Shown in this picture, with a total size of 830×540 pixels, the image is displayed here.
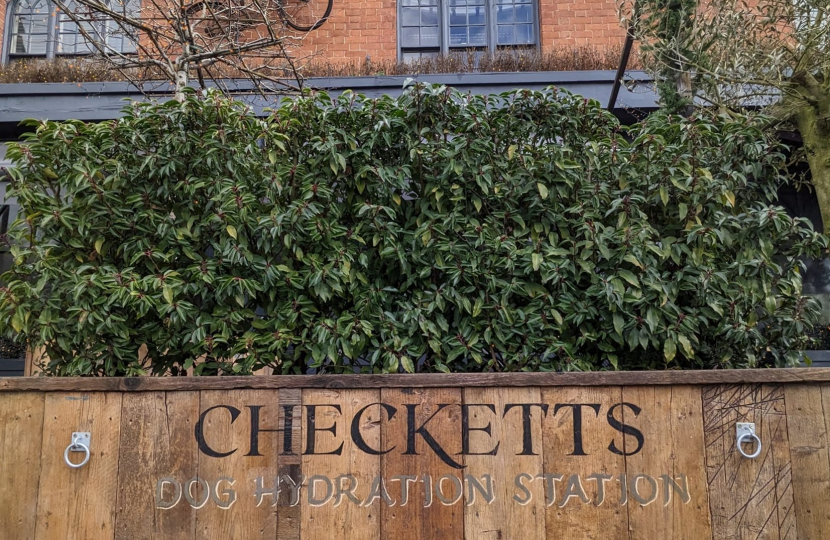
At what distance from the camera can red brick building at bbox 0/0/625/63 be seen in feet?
30.4

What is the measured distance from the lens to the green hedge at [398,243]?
3.80m

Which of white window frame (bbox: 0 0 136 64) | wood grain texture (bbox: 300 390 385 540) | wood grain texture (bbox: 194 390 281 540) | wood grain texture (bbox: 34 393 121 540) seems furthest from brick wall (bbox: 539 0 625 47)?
wood grain texture (bbox: 34 393 121 540)

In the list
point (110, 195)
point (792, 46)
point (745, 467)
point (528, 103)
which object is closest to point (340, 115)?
point (528, 103)

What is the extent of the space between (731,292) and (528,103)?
170cm

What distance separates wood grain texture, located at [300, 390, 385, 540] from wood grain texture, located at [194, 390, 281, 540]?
178mm

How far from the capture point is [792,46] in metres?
5.27

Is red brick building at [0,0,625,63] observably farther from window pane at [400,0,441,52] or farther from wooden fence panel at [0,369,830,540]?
wooden fence panel at [0,369,830,540]

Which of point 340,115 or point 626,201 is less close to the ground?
point 340,115

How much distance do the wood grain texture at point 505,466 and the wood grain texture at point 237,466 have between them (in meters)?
1.01

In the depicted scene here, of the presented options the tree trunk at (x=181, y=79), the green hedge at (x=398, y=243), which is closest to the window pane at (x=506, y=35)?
the tree trunk at (x=181, y=79)

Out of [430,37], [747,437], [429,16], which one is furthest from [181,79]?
[747,437]

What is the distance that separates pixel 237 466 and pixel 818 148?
479 cm

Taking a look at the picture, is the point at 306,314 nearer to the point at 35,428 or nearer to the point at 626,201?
the point at 35,428

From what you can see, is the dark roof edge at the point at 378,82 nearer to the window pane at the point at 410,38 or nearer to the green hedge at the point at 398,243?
the window pane at the point at 410,38
